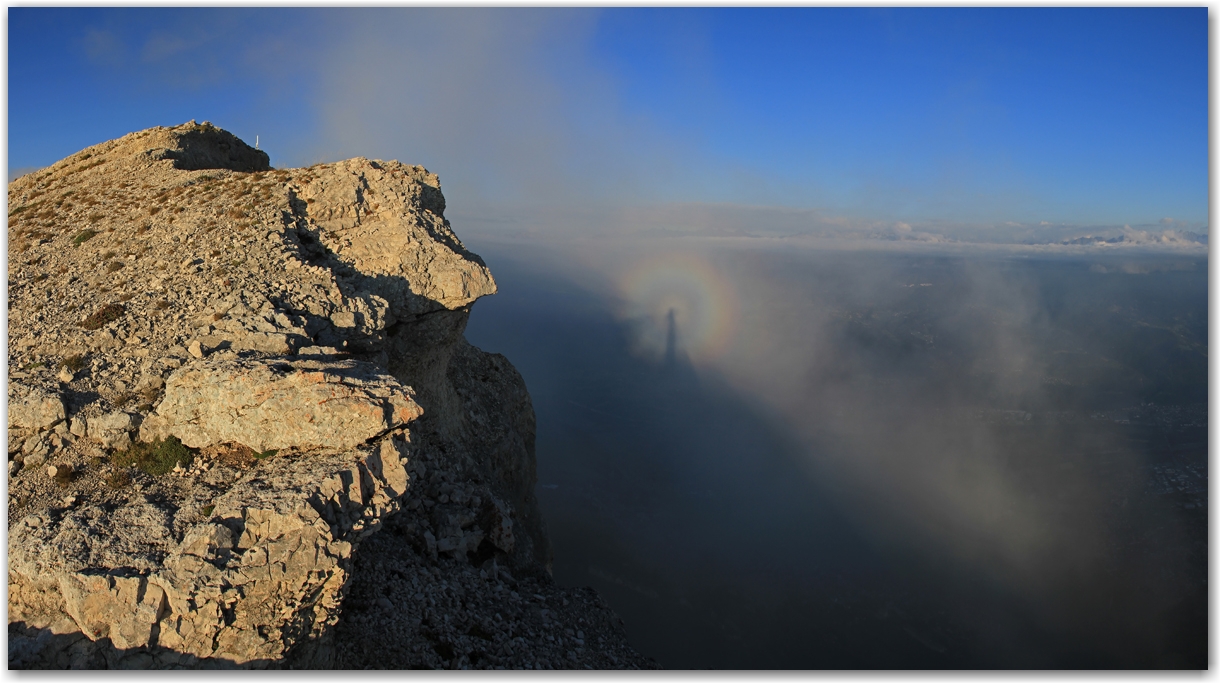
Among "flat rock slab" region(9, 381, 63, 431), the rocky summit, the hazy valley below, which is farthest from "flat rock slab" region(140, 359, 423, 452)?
the hazy valley below

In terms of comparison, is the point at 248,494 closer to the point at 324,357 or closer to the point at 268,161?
the point at 324,357

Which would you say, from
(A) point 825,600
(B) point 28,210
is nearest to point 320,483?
(B) point 28,210

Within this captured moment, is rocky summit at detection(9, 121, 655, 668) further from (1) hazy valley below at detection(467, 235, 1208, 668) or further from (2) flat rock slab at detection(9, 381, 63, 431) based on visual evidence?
(1) hazy valley below at detection(467, 235, 1208, 668)

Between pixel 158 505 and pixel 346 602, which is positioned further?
pixel 346 602

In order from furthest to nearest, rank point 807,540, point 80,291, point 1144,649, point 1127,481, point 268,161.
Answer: point 1127,481 < point 807,540 < point 1144,649 < point 268,161 < point 80,291

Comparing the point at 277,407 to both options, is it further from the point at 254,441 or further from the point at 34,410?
the point at 34,410

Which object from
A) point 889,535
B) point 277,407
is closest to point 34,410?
point 277,407

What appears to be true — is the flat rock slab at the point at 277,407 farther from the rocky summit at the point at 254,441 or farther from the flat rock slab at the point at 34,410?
the flat rock slab at the point at 34,410
